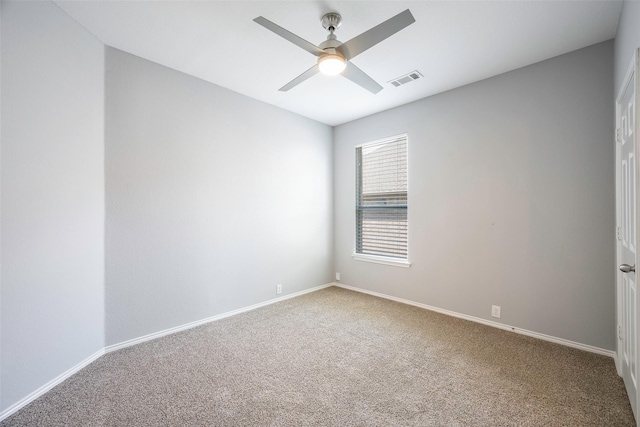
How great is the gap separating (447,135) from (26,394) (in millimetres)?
4431

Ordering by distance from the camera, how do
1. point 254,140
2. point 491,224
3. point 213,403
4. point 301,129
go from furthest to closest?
1. point 301,129
2. point 254,140
3. point 491,224
4. point 213,403

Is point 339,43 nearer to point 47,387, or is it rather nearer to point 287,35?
point 287,35

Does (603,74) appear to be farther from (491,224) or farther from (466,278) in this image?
(466,278)

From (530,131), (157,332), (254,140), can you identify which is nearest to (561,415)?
(530,131)

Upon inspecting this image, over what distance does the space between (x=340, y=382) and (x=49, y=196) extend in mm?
2528

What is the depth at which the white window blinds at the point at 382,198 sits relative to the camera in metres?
3.94

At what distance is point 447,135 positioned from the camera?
338cm

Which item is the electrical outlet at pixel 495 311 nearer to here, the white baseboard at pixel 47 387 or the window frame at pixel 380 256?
the window frame at pixel 380 256

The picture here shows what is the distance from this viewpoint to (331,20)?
210 cm

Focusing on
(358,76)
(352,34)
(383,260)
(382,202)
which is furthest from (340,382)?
(352,34)

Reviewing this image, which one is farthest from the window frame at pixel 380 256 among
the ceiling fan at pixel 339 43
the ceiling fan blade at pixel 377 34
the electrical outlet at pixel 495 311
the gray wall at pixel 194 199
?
the ceiling fan blade at pixel 377 34

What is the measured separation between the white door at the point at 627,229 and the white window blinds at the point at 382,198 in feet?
6.83

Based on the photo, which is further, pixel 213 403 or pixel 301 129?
pixel 301 129

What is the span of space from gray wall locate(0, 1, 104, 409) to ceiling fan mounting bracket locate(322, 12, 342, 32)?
1.99m
